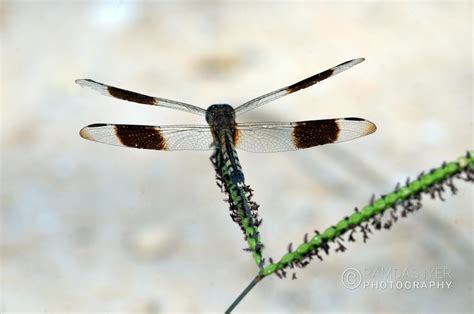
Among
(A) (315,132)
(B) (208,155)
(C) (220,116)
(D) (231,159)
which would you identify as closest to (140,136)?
(C) (220,116)

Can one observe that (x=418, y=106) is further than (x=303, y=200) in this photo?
Yes

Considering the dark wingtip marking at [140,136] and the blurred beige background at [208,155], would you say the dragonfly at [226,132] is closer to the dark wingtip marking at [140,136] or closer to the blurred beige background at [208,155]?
the dark wingtip marking at [140,136]

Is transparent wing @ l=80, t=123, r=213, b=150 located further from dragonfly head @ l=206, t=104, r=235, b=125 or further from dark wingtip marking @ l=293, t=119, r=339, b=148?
dark wingtip marking @ l=293, t=119, r=339, b=148

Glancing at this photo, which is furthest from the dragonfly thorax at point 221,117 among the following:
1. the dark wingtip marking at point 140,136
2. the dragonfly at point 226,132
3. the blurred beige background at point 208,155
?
the blurred beige background at point 208,155

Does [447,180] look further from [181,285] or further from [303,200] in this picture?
[303,200]

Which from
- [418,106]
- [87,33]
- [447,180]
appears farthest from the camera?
[87,33]

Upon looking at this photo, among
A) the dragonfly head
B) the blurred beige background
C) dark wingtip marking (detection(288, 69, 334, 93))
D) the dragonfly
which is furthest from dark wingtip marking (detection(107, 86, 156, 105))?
the blurred beige background

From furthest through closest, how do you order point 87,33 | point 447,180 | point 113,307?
point 87,33, point 113,307, point 447,180

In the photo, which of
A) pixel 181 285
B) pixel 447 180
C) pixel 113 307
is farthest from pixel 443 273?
pixel 447 180
